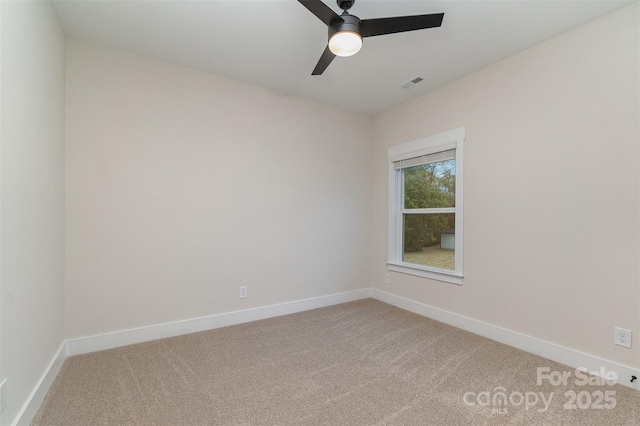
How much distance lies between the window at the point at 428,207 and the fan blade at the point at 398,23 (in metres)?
1.49

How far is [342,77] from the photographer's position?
9.95 ft

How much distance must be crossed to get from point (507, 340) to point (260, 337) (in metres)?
2.27

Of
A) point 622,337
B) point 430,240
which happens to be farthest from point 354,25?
point 622,337

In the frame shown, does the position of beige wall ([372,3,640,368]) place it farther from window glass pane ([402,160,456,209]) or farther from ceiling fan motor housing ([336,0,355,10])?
ceiling fan motor housing ([336,0,355,10])

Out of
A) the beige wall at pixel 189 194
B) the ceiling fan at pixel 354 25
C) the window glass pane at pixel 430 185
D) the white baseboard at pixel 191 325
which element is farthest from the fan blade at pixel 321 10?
the white baseboard at pixel 191 325

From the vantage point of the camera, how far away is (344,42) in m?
1.83

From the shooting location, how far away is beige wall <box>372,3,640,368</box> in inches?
80.3

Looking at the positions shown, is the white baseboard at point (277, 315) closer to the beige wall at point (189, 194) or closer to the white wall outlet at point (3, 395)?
the beige wall at point (189, 194)

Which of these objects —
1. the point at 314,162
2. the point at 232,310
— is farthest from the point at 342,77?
the point at 232,310

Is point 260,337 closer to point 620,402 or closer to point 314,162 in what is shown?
point 314,162

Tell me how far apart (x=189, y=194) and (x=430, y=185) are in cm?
271

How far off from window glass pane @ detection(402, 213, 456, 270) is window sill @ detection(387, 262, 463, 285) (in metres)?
0.13

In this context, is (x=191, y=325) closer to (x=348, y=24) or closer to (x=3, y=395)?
(x=3, y=395)

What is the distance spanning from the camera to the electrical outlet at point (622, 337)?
200 centimetres
